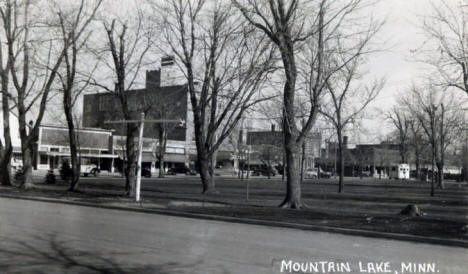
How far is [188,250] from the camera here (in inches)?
391

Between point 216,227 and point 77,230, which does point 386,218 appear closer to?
point 216,227

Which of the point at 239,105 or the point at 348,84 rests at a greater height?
the point at 348,84

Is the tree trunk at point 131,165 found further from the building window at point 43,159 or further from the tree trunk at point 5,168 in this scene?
the building window at point 43,159

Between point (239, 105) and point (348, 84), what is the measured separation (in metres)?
10.0

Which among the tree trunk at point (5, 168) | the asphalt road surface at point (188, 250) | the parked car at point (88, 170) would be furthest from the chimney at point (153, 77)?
the parked car at point (88, 170)

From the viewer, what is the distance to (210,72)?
89.6ft

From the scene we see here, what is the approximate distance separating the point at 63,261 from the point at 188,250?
8.01 ft

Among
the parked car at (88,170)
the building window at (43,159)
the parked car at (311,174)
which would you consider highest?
the building window at (43,159)

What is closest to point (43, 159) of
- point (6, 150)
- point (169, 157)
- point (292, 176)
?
point (169, 157)

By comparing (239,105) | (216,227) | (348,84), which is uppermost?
(348,84)

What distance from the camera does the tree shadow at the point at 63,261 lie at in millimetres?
7875

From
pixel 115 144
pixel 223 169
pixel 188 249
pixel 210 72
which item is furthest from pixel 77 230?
pixel 223 169

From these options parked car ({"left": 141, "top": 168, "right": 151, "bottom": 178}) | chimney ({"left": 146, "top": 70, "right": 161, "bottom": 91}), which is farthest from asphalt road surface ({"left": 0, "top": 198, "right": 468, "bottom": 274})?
parked car ({"left": 141, "top": 168, "right": 151, "bottom": 178})

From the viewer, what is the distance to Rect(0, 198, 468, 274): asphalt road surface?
836 cm
